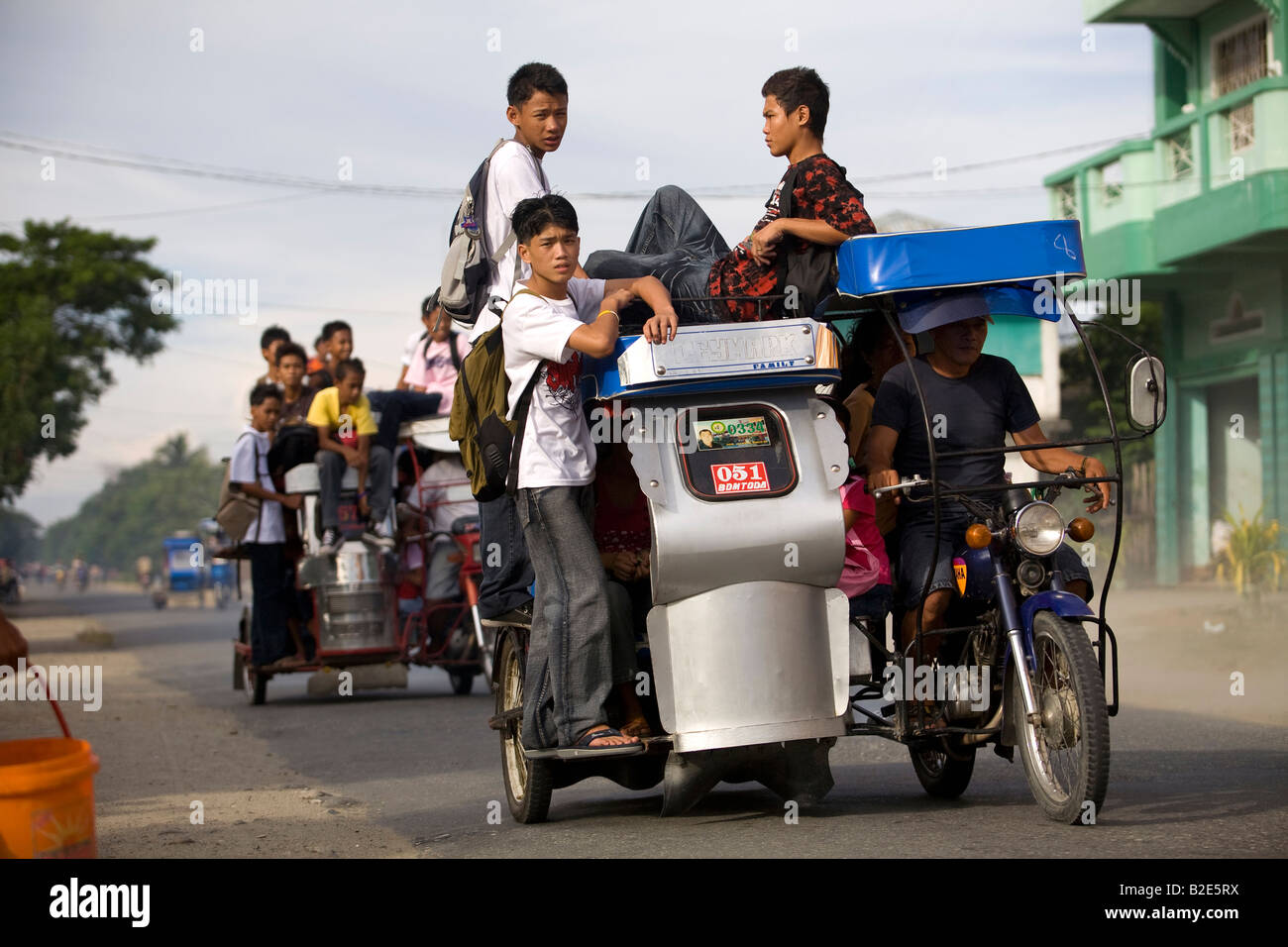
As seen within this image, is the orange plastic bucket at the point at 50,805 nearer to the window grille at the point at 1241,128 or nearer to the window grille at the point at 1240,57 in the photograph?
the window grille at the point at 1241,128

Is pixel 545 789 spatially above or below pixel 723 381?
below

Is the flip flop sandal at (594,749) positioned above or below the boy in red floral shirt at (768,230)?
below

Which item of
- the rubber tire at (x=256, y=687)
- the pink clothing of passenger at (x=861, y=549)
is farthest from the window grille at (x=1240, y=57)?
the pink clothing of passenger at (x=861, y=549)

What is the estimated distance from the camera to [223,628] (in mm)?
35156

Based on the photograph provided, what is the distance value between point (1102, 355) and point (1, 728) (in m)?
22.9

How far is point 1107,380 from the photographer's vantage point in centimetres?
2936

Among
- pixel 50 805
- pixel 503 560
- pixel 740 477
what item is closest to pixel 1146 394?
pixel 740 477

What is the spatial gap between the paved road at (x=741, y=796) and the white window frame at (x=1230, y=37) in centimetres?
1375

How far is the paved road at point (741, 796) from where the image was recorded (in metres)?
5.44
